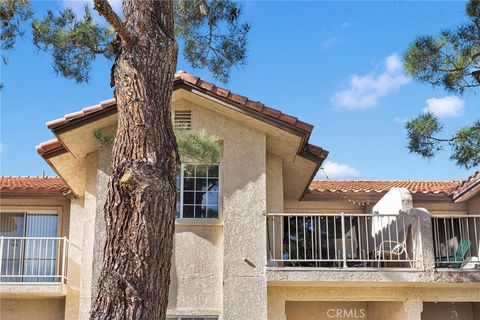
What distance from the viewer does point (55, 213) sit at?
60.6 feet

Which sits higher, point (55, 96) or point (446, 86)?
point (55, 96)

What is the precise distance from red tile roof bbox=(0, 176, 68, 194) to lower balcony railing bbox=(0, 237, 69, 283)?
126 centimetres

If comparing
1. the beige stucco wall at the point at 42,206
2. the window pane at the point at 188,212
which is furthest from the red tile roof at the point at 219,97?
the beige stucco wall at the point at 42,206

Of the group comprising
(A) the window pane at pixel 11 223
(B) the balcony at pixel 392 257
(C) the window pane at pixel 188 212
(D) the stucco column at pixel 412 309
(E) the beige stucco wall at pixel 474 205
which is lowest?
(D) the stucco column at pixel 412 309

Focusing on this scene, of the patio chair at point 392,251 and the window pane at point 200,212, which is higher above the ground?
the window pane at point 200,212

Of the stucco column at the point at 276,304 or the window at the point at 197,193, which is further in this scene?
the window at the point at 197,193

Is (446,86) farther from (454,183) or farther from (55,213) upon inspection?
(55,213)

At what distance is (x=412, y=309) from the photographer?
15.5m

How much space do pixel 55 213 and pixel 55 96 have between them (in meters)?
3.45

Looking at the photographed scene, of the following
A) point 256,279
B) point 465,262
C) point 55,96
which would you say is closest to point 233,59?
point 256,279

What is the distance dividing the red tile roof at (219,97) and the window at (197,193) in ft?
5.09

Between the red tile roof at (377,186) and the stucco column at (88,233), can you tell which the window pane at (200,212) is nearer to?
the stucco column at (88,233)

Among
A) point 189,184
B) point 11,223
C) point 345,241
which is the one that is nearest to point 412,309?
point 345,241

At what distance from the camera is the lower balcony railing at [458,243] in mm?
15492
